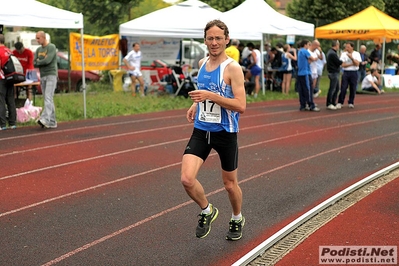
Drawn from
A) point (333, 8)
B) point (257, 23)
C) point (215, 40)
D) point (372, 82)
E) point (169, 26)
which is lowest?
point (372, 82)

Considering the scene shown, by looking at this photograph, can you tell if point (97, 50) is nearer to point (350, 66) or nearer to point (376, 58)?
point (350, 66)

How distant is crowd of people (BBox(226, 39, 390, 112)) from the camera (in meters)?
17.2

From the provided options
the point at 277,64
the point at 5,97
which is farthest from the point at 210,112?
the point at 277,64

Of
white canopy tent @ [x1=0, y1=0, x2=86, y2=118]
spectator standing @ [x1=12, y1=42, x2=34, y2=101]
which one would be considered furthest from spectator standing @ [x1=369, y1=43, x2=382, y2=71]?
white canopy tent @ [x1=0, y1=0, x2=86, y2=118]

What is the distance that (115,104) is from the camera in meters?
17.9

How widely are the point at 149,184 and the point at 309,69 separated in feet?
31.9

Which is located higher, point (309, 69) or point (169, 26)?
point (169, 26)

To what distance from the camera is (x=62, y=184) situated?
27.0ft

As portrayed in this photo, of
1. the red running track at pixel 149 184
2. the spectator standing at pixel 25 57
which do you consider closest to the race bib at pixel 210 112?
the red running track at pixel 149 184

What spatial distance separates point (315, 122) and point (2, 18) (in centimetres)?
745

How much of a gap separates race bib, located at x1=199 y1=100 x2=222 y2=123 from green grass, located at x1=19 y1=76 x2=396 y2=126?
9464mm

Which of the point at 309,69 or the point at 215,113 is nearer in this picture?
the point at 215,113

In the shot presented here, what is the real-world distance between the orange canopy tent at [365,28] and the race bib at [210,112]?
777 inches

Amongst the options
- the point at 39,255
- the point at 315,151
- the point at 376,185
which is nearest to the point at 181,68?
the point at 315,151
